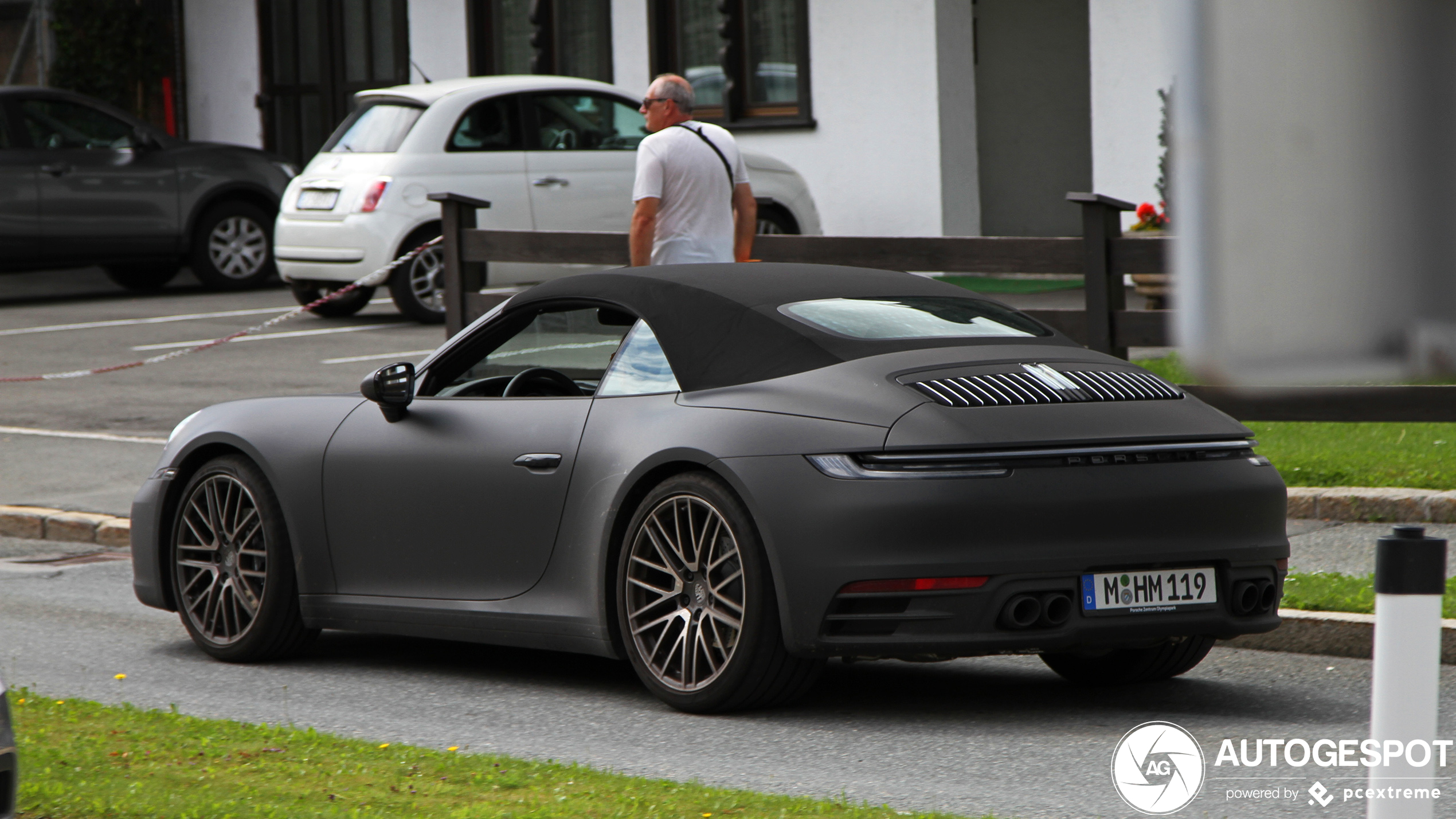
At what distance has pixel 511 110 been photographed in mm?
15883

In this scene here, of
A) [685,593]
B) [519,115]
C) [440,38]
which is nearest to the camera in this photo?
[685,593]

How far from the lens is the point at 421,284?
50.2 feet

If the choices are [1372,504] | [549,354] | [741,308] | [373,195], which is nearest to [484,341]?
[549,354]

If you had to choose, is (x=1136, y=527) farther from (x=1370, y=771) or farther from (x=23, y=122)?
(x=23, y=122)

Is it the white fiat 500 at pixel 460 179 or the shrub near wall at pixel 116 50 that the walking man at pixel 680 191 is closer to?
the white fiat 500 at pixel 460 179

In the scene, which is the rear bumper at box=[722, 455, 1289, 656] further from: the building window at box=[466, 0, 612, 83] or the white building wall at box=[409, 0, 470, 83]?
the white building wall at box=[409, 0, 470, 83]

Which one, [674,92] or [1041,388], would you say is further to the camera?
[674,92]

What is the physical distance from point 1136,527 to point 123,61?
21158 millimetres

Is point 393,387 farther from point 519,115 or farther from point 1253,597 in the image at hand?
point 519,115

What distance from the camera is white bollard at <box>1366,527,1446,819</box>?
8.06 ft

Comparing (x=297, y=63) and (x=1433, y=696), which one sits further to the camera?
(x=297, y=63)

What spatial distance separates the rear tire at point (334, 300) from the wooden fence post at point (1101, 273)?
8433 mm

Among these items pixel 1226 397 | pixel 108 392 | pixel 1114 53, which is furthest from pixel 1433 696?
pixel 1114 53

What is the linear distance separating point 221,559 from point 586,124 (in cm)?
1017
